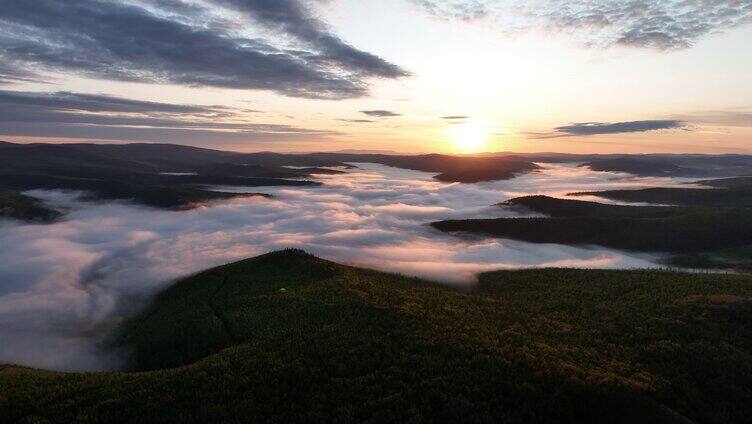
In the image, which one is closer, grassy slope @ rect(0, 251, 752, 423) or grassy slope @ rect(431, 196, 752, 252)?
grassy slope @ rect(0, 251, 752, 423)

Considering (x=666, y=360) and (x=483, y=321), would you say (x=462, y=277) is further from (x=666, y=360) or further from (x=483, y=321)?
(x=666, y=360)

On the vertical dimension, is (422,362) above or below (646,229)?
above

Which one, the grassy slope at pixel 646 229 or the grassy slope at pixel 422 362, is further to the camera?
the grassy slope at pixel 646 229

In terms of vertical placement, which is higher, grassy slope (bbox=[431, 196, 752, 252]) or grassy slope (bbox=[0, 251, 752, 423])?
grassy slope (bbox=[0, 251, 752, 423])

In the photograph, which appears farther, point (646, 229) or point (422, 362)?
point (646, 229)

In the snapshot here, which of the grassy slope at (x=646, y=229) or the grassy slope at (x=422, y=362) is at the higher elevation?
the grassy slope at (x=422, y=362)
